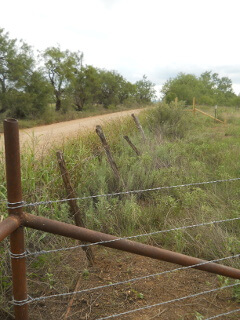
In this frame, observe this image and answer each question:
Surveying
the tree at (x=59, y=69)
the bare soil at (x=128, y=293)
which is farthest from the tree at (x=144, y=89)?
the bare soil at (x=128, y=293)

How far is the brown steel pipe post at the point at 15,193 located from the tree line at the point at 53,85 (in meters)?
17.3

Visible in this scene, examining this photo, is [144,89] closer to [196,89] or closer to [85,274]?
[196,89]

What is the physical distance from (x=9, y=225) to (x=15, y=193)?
0.18 m

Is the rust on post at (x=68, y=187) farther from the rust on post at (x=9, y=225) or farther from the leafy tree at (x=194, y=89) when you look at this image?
the leafy tree at (x=194, y=89)

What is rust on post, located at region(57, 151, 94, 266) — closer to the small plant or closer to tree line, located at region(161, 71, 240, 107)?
the small plant

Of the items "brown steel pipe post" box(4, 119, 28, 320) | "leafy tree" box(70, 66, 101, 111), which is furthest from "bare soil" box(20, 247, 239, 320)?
"leafy tree" box(70, 66, 101, 111)

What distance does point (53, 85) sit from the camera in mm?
25219

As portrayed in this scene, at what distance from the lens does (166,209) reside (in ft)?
15.0

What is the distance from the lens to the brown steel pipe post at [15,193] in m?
1.73

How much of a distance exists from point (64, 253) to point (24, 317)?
1.54 meters

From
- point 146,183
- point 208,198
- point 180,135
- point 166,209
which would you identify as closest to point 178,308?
point 166,209

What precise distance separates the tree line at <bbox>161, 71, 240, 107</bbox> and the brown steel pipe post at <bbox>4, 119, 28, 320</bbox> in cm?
2022

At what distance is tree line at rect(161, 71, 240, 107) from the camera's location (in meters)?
35.7

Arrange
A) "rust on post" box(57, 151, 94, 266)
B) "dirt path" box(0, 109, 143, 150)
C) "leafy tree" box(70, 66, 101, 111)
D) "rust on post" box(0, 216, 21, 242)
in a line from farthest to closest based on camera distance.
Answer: "leafy tree" box(70, 66, 101, 111) < "dirt path" box(0, 109, 143, 150) < "rust on post" box(57, 151, 94, 266) < "rust on post" box(0, 216, 21, 242)
